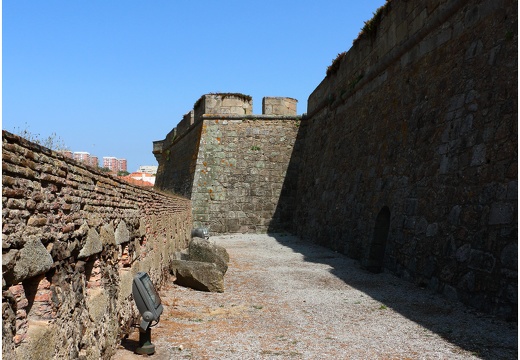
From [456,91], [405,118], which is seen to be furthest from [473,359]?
[405,118]

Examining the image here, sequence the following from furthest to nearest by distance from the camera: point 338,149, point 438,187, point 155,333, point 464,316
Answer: point 338,149, point 438,187, point 464,316, point 155,333

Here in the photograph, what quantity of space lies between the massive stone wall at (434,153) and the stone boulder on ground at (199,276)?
340cm

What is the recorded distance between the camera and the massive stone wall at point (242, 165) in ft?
65.1

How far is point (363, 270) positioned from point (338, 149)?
5.78 meters

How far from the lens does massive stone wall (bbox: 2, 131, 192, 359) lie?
284 centimetres

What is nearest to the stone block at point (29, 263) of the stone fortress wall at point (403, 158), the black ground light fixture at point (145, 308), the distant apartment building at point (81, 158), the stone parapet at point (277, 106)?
the distant apartment building at point (81, 158)

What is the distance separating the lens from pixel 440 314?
6.64 metres

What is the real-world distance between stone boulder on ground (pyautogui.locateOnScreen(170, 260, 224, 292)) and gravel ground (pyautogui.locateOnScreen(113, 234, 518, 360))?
0.59 ft

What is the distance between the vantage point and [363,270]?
10.4 meters

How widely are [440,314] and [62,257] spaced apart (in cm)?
505

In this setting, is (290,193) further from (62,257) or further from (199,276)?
(62,257)

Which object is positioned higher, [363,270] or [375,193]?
[375,193]

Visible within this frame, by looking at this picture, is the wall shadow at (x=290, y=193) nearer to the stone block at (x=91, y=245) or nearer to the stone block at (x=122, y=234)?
the stone block at (x=122, y=234)

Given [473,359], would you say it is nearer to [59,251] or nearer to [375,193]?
[59,251]
